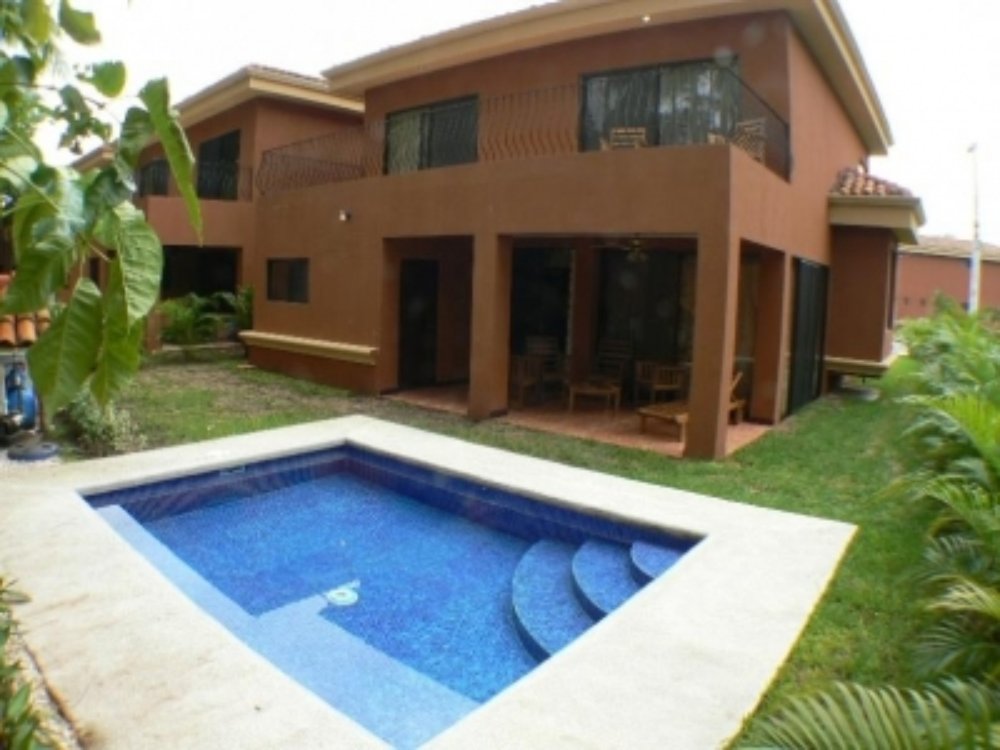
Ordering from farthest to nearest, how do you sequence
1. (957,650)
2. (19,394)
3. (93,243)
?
(19,394), (957,650), (93,243)

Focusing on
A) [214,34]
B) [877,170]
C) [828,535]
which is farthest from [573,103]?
[877,170]

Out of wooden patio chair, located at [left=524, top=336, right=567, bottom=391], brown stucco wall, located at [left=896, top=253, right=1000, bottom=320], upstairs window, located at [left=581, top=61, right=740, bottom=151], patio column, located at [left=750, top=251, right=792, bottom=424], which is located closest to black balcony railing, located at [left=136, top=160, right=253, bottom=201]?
wooden patio chair, located at [left=524, top=336, right=567, bottom=391]

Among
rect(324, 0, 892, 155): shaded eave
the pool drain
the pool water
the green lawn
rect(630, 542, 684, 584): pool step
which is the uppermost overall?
rect(324, 0, 892, 155): shaded eave

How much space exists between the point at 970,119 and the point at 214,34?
3400 centimetres

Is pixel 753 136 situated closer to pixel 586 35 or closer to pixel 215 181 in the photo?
pixel 586 35

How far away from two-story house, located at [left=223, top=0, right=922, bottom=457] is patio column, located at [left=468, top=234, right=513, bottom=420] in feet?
0.11

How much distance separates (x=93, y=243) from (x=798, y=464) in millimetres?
9368

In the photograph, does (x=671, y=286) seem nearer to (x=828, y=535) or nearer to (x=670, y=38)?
(x=670, y=38)

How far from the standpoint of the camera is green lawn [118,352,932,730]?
4.55m

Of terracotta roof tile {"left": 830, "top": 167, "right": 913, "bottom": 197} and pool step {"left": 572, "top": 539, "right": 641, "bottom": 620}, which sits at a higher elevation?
terracotta roof tile {"left": 830, "top": 167, "right": 913, "bottom": 197}

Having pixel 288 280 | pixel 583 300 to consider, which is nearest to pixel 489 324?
pixel 583 300

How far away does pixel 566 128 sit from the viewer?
40.0 feet

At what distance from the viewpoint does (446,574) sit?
22.6 ft

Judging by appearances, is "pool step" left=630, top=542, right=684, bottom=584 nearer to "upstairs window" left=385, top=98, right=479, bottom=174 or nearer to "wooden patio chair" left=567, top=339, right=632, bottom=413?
"wooden patio chair" left=567, top=339, right=632, bottom=413
